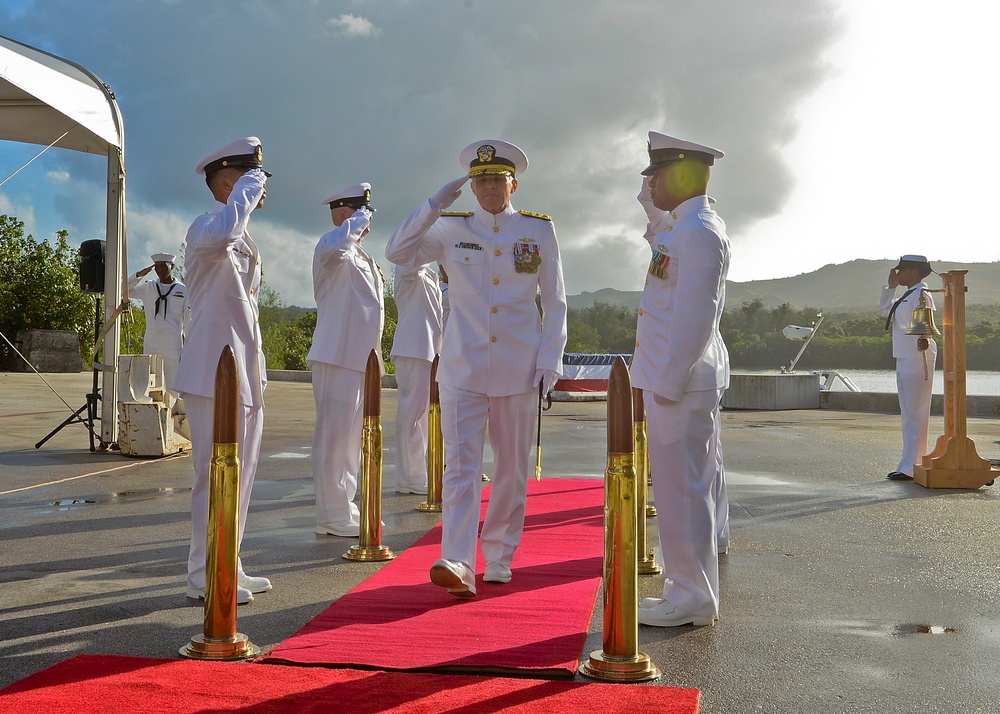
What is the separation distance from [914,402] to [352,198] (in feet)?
20.4

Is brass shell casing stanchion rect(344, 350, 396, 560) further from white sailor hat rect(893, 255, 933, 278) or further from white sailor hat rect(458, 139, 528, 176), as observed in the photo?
white sailor hat rect(893, 255, 933, 278)

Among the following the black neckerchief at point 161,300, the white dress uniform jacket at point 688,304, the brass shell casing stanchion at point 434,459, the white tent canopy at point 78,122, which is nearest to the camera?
the white dress uniform jacket at point 688,304

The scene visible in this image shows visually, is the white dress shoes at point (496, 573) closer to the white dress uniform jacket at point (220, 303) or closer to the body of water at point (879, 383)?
the white dress uniform jacket at point (220, 303)

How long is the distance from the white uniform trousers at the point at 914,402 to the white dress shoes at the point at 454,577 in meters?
6.52

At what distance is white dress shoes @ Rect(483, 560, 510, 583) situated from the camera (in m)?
5.12

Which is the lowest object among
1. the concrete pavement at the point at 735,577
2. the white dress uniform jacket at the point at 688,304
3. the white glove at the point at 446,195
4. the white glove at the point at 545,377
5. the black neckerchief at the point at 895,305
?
the concrete pavement at the point at 735,577

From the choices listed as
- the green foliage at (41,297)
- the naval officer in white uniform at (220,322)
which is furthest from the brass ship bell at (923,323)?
the green foliage at (41,297)

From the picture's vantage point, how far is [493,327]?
5.04m

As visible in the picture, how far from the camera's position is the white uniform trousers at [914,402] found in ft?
31.9

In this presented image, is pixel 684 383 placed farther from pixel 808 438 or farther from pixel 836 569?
pixel 808 438

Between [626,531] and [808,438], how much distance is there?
11.8 m

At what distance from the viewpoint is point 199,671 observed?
11.8ft

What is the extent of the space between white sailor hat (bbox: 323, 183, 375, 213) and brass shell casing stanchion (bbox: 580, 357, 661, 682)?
144 inches

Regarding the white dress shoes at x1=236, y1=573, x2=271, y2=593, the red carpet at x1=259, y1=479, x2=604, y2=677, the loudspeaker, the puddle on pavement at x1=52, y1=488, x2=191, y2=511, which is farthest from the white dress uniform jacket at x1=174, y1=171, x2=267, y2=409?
the loudspeaker
